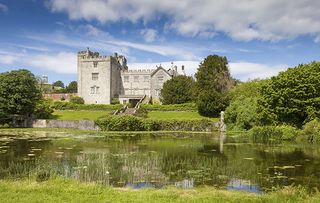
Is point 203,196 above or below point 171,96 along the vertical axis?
below

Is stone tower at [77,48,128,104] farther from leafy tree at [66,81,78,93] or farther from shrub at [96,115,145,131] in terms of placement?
leafy tree at [66,81,78,93]

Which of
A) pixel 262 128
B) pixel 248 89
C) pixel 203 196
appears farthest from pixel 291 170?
pixel 248 89

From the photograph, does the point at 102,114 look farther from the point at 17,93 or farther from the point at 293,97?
the point at 293,97

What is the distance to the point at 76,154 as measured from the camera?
81.0 feet

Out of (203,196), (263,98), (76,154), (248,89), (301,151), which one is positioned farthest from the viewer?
(248,89)

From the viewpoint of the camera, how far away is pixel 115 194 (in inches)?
493

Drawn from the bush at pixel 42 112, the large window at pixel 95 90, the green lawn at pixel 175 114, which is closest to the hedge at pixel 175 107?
the green lawn at pixel 175 114

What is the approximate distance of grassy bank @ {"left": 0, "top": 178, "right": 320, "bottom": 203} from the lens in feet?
38.6

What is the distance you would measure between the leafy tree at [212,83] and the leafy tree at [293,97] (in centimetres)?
1720

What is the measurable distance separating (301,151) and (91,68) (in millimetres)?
57887

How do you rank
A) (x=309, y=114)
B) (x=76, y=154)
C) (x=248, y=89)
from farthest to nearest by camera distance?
(x=248, y=89)
(x=309, y=114)
(x=76, y=154)

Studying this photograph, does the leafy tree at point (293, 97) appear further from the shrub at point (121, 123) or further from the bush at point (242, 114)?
the shrub at point (121, 123)

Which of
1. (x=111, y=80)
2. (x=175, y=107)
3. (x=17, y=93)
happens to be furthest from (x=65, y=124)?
(x=111, y=80)

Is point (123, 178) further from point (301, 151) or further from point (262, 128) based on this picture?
point (262, 128)
